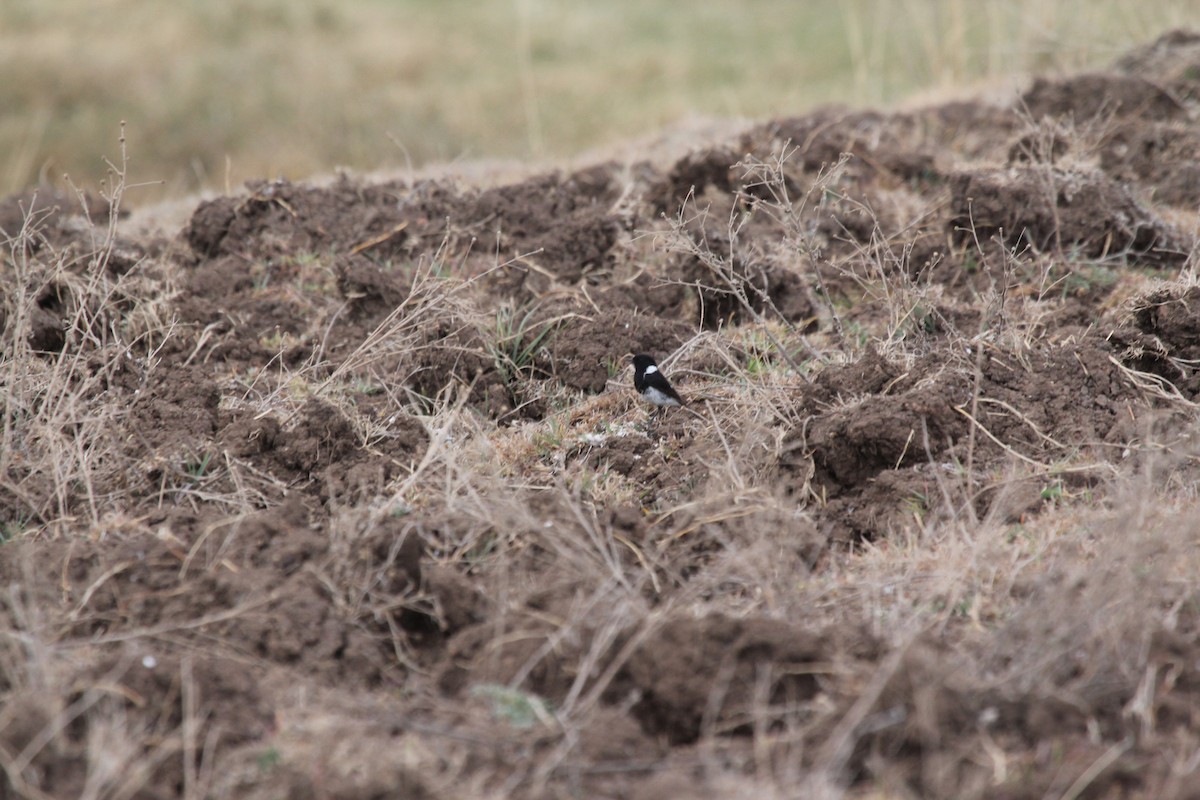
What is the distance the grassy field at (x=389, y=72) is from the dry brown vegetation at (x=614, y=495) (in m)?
5.27

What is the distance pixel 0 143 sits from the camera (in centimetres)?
1352

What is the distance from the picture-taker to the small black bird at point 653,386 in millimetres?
4648

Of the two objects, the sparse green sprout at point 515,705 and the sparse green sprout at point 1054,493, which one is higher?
the sparse green sprout at point 515,705

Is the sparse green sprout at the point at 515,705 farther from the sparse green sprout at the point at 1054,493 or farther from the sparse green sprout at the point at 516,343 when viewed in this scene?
the sparse green sprout at the point at 516,343

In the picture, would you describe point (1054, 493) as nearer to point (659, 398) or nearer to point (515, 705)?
point (659, 398)

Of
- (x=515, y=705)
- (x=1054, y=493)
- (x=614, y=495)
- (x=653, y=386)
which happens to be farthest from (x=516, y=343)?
(x=515, y=705)

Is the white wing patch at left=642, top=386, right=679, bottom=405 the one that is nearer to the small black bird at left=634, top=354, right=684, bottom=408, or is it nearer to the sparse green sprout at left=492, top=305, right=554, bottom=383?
the small black bird at left=634, top=354, right=684, bottom=408

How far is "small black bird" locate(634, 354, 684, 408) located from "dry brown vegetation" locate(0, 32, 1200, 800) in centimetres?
12

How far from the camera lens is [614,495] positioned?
13.6 ft

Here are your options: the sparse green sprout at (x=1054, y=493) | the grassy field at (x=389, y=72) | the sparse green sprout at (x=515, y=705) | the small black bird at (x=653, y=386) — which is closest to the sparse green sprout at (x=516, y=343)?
the small black bird at (x=653, y=386)

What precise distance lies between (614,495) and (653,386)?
670mm

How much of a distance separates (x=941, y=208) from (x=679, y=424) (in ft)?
8.00

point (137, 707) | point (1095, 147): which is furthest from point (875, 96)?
point (137, 707)

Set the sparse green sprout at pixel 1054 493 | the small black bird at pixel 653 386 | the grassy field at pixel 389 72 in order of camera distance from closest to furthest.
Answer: the sparse green sprout at pixel 1054 493 < the small black bird at pixel 653 386 < the grassy field at pixel 389 72
